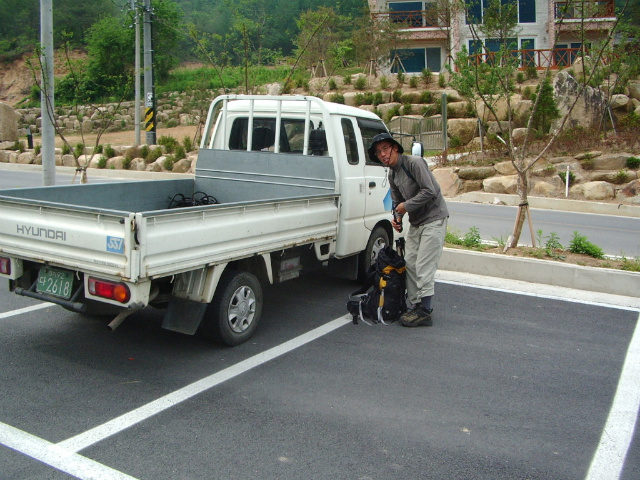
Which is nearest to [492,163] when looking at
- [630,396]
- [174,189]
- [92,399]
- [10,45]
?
[174,189]

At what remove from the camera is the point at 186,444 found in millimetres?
4035

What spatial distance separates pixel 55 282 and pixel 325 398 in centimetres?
241

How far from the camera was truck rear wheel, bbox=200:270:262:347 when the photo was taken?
556 centimetres

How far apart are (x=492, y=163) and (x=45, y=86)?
1427 centimetres

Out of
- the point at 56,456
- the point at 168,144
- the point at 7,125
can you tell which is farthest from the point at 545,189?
the point at 7,125

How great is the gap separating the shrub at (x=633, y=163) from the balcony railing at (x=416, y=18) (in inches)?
793

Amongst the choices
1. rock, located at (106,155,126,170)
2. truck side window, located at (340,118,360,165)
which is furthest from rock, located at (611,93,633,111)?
truck side window, located at (340,118,360,165)

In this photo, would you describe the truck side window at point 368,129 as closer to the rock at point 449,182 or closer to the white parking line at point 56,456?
the white parking line at point 56,456

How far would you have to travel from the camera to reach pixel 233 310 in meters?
5.74

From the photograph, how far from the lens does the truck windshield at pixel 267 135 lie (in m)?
7.61

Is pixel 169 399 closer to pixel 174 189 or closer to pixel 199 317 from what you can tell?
pixel 199 317

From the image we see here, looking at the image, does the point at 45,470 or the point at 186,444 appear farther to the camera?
the point at 186,444

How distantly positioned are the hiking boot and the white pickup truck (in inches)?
43.3

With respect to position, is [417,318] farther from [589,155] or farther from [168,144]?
[168,144]
